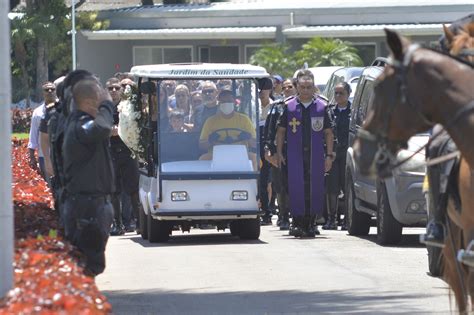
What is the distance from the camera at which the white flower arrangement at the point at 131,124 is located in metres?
18.4

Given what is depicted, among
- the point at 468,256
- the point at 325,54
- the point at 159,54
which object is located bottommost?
the point at 159,54

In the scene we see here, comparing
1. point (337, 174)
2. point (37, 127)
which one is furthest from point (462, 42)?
point (37, 127)

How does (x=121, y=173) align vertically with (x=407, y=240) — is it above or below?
above

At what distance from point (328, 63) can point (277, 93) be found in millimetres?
22244

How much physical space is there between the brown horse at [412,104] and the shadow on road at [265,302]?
3881 mm

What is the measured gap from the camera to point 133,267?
15.0 meters

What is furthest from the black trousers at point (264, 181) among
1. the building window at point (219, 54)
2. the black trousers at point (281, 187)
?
the building window at point (219, 54)

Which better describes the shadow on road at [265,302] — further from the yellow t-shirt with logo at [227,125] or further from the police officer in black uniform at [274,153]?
the police officer in black uniform at [274,153]

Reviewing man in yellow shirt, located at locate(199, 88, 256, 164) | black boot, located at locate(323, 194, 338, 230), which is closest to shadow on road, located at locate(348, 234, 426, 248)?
black boot, located at locate(323, 194, 338, 230)

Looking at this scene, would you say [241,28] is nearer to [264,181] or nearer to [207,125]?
[264,181]

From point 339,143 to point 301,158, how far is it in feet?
5.53

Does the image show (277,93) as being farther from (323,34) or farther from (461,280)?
(323,34)

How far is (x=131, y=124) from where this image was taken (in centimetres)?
1838

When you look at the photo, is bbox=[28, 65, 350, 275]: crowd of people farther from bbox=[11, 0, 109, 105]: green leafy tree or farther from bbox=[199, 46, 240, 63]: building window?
bbox=[11, 0, 109, 105]: green leafy tree
